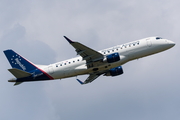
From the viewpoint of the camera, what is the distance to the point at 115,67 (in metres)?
57.6

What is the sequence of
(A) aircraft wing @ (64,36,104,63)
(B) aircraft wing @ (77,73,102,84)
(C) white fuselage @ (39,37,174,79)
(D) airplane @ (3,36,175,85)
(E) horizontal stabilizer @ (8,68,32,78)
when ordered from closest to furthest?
(A) aircraft wing @ (64,36,104,63)
(E) horizontal stabilizer @ (8,68,32,78)
(D) airplane @ (3,36,175,85)
(C) white fuselage @ (39,37,174,79)
(B) aircraft wing @ (77,73,102,84)

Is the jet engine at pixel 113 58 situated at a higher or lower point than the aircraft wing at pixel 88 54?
lower

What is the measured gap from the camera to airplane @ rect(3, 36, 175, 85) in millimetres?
53531

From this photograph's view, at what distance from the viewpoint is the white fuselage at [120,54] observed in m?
53.7

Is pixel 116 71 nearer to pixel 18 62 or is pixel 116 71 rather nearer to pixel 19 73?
pixel 19 73

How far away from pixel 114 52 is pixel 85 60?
6059 mm

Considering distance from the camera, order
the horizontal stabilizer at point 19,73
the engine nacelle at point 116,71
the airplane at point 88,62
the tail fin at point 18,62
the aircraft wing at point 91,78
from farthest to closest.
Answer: the aircraft wing at point 91,78
the engine nacelle at point 116,71
the tail fin at point 18,62
the airplane at point 88,62
the horizontal stabilizer at point 19,73

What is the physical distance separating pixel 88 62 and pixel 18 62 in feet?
49.5

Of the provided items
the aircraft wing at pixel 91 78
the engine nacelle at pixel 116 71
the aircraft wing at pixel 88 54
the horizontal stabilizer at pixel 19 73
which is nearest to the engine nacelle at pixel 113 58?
the aircraft wing at pixel 88 54

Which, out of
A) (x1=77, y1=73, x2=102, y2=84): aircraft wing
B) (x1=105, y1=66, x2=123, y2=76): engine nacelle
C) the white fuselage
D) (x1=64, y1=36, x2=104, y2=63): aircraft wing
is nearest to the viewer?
(x1=64, y1=36, x2=104, y2=63): aircraft wing

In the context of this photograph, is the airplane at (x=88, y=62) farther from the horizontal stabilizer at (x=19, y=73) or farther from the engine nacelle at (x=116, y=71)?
the engine nacelle at (x=116, y=71)

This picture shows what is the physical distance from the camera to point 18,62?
57.7 m

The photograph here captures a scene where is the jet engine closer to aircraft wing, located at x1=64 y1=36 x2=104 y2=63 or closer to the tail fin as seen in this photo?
aircraft wing, located at x1=64 y1=36 x2=104 y2=63

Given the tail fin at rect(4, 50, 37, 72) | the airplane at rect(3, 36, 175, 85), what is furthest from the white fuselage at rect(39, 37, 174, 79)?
the tail fin at rect(4, 50, 37, 72)
